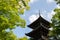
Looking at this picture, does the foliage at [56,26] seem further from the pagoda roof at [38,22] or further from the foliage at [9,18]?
A: the pagoda roof at [38,22]

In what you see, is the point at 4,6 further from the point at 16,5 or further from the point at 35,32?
the point at 35,32

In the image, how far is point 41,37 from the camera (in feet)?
129

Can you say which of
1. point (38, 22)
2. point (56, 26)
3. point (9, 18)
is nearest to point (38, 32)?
point (38, 22)

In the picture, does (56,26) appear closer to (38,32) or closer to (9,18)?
(9,18)

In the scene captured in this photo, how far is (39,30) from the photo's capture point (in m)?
40.0

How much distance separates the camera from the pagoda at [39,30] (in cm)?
3956

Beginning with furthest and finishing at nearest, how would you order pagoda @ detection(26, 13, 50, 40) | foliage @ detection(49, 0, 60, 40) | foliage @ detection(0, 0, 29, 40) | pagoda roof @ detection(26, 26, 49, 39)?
pagoda roof @ detection(26, 26, 49, 39)
pagoda @ detection(26, 13, 50, 40)
foliage @ detection(49, 0, 60, 40)
foliage @ detection(0, 0, 29, 40)

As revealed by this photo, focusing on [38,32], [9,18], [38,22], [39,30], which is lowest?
[9,18]

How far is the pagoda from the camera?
130ft

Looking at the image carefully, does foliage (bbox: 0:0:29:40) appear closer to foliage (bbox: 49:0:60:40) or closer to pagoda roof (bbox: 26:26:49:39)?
foliage (bbox: 49:0:60:40)

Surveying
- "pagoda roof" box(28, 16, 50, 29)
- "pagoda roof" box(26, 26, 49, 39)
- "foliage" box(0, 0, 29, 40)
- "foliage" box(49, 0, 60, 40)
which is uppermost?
"pagoda roof" box(28, 16, 50, 29)

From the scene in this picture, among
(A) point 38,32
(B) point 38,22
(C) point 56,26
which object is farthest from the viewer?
(B) point 38,22

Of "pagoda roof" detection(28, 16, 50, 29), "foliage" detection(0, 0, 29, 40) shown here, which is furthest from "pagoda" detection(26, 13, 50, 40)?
"foliage" detection(0, 0, 29, 40)

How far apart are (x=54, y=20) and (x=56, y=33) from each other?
1.40 metres
